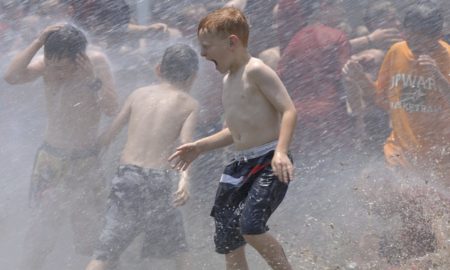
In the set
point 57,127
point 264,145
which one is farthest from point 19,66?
point 264,145

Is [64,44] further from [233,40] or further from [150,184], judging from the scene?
[233,40]

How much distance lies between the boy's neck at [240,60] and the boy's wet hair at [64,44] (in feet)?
5.53

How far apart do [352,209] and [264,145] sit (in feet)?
5.65

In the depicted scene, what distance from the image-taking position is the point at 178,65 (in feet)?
17.4

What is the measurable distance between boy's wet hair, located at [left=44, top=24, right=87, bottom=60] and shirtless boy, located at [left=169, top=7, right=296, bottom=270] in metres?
1.63

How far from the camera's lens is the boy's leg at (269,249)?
12.4 ft

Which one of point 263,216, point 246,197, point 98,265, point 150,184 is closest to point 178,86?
point 150,184

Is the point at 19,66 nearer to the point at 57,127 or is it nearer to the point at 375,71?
the point at 57,127

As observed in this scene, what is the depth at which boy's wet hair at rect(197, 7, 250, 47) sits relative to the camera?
3908 mm

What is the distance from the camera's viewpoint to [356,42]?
20.9 feet

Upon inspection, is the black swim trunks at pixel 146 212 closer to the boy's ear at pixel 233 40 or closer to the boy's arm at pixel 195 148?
the boy's arm at pixel 195 148

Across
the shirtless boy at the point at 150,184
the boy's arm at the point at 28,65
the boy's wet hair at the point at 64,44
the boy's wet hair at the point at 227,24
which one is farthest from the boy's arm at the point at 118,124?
the boy's wet hair at the point at 227,24

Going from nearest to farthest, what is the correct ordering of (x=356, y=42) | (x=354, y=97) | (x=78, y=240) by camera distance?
(x=78, y=240), (x=354, y=97), (x=356, y=42)

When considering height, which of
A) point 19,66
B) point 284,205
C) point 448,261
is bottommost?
point 284,205
